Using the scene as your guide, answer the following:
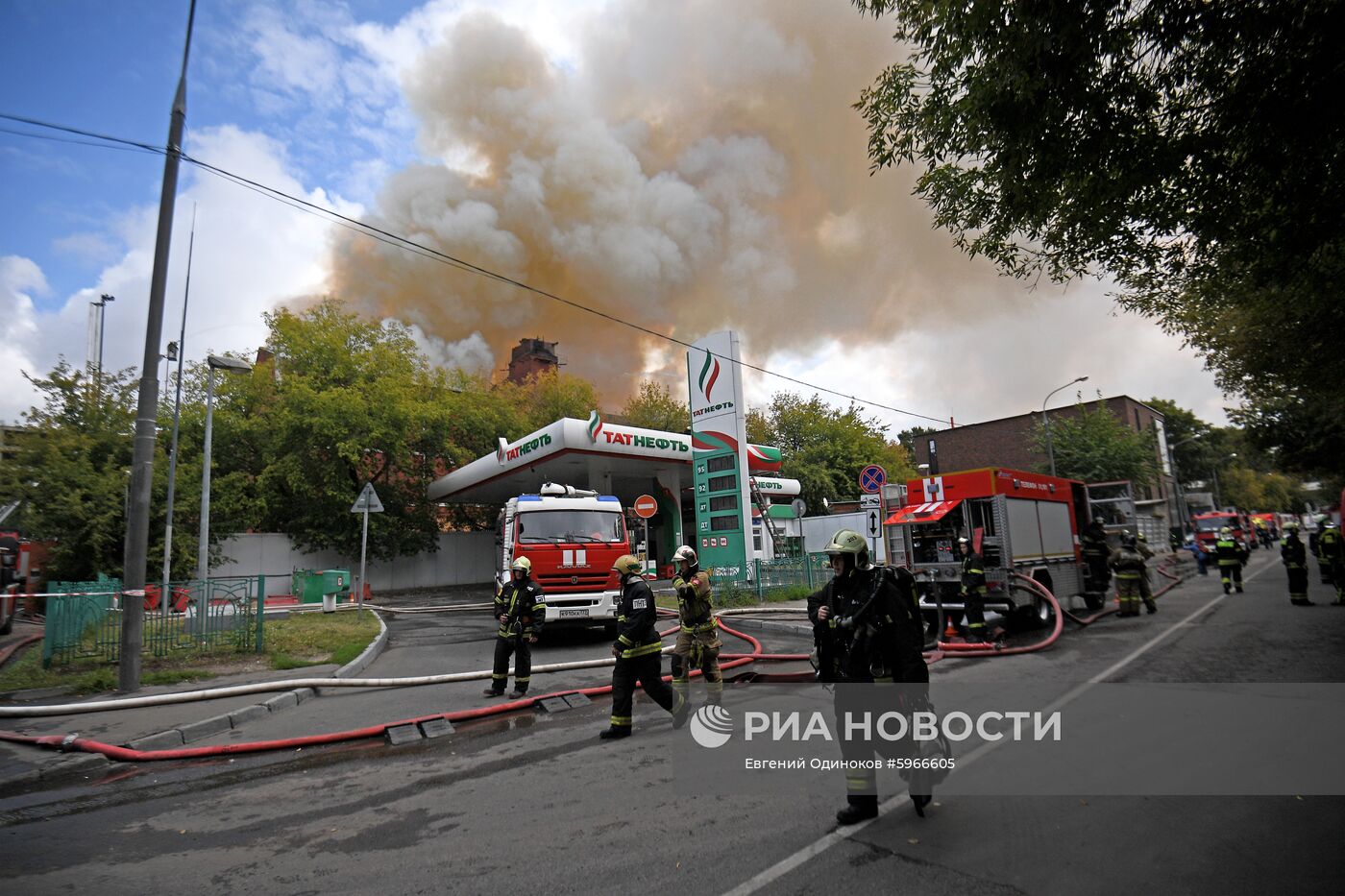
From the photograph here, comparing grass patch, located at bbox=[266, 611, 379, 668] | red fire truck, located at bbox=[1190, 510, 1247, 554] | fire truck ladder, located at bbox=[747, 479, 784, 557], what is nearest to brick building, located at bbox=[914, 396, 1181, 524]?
red fire truck, located at bbox=[1190, 510, 1247, 554]

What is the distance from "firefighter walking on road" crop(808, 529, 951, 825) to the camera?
13.6 ft

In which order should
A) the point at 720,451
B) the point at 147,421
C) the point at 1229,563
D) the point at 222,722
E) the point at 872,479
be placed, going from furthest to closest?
the point at 720,451
the point at 1229,563
the point at 872,479
the point at 147,421
the point at 222,722

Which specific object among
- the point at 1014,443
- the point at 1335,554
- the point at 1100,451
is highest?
the point at 1014,443

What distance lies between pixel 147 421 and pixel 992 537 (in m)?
12.7

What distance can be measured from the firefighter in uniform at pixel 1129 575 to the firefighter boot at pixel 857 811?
12149mm

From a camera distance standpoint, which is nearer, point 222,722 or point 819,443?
point 222,722

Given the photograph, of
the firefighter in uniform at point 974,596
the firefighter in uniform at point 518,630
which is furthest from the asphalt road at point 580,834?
the firefighter in uniform at point 974,596

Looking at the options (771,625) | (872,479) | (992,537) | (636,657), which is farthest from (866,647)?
(771,625)

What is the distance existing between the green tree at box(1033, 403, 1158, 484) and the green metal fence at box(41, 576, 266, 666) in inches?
1239

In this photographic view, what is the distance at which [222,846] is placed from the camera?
4281mm

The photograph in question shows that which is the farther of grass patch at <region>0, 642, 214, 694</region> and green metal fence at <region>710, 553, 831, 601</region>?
green metal fence at <region>710, 553, 831, 601</region>

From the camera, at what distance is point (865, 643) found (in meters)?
4.25

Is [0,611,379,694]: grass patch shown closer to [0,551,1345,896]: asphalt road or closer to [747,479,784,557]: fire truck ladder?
[0,551,1345,896]: asphalt road

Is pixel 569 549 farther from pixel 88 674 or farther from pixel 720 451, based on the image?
pixel 720 451
